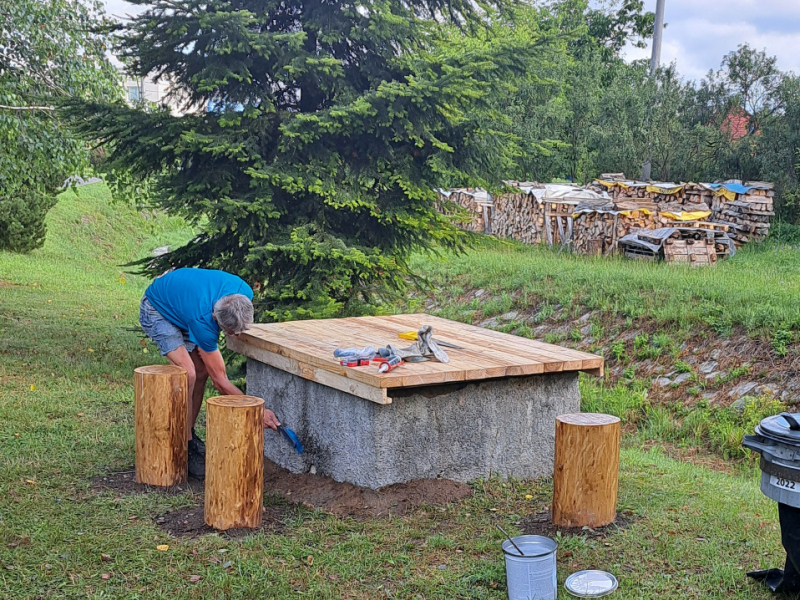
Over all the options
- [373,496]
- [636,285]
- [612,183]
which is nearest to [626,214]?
[612,183]

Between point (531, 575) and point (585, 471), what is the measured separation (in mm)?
1028

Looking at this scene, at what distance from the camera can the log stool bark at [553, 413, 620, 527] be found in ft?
14.7

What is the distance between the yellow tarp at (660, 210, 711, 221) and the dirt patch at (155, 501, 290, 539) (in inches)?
475

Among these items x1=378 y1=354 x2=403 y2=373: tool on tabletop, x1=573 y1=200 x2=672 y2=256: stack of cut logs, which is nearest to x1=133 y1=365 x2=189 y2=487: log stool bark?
x1=378 y1=354 x2=403 y2=373: tool on tabletop

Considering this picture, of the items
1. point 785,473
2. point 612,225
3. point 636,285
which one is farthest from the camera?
point 612,225

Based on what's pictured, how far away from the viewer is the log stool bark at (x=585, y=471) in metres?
4.48

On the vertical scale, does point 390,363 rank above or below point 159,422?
above

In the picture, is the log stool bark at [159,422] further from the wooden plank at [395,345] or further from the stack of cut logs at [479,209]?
the stack of cut logs at [479,209]

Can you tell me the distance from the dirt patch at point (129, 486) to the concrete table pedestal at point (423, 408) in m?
0.73

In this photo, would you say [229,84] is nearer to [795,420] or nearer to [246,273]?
[246,273]

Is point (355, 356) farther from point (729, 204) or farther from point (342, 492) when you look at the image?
point (729, 204)

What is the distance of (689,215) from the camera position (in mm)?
15367

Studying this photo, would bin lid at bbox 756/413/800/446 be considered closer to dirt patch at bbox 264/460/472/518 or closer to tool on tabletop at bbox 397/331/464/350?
dirt patch at bbox 264/460/472/518

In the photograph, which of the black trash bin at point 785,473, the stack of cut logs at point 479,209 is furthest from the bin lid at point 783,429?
the stack of cut logs at point 479,209
